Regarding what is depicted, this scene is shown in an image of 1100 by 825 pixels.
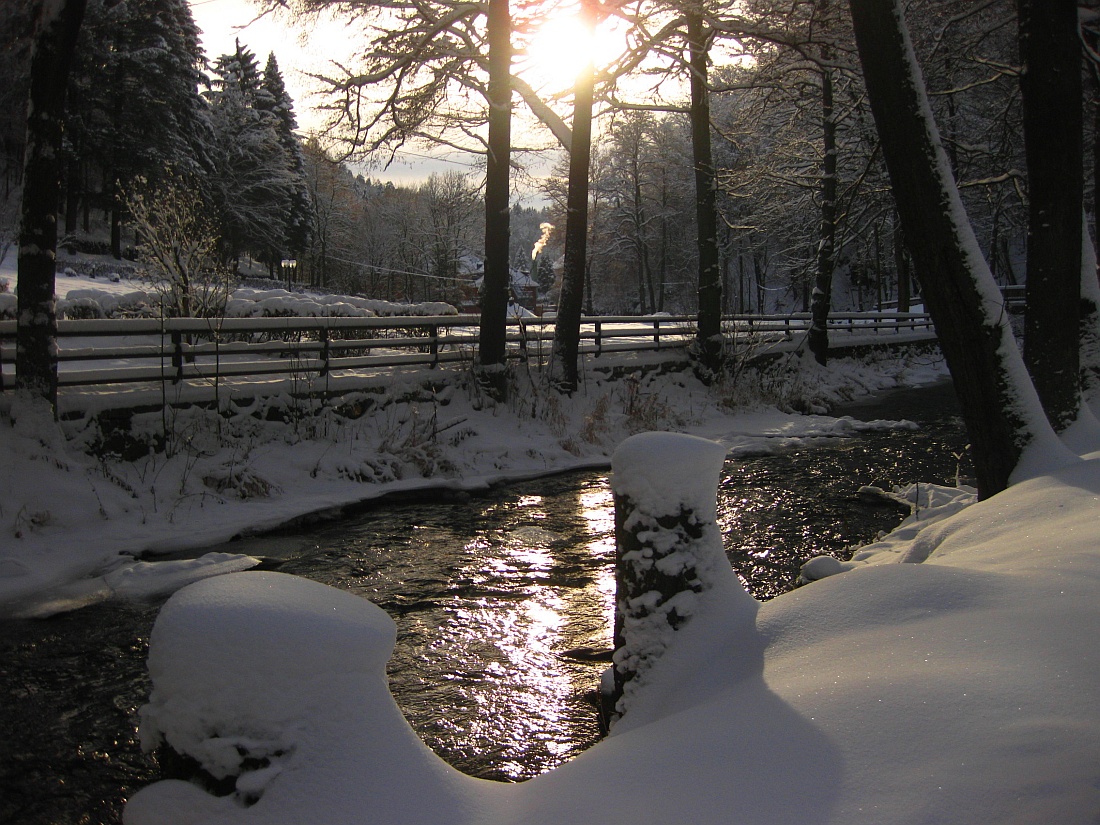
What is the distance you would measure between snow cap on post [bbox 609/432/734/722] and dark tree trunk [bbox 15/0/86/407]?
6.68 m

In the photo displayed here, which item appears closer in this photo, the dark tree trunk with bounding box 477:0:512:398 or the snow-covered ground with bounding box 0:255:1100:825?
the snow-covered ground with bounding box 0:255:1100:825

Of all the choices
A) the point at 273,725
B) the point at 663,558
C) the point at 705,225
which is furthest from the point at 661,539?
the point at 705,225

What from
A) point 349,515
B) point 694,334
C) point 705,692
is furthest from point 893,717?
point 694,334

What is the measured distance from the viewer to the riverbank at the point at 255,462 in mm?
6086

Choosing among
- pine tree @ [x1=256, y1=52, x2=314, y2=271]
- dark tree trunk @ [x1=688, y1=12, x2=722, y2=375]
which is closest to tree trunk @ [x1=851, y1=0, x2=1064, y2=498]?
dark tree trunk @ [x1=688, y1=12, x2=722, y2=375]

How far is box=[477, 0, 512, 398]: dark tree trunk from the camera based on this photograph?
11.2 metres

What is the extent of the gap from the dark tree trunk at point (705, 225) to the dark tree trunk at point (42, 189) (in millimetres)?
9841

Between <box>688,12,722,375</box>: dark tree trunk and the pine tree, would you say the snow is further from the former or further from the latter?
the pine tree

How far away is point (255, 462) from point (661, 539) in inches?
257

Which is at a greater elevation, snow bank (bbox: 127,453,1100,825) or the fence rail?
the fence rail

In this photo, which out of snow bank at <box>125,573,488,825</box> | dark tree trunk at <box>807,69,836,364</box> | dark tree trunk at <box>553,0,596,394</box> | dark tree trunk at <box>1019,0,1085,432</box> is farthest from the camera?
dark tree trunk at <box>807,69,836,364</box>

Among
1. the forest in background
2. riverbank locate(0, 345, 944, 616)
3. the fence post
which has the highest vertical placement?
the forest in background

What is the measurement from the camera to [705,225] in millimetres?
14398

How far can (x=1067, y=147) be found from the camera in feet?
18.6
